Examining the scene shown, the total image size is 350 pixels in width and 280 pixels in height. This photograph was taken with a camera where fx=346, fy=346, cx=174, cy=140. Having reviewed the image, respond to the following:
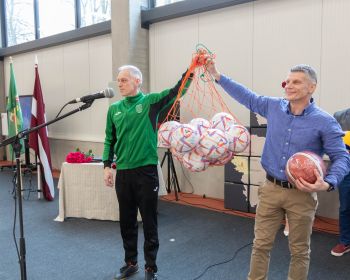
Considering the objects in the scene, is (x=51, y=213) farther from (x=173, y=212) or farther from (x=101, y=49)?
(x=101, y=49)

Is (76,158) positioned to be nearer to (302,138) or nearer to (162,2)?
(302,138)

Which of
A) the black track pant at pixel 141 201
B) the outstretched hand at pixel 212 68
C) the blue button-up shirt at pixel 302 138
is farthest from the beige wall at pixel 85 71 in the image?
the blue button-up shirt at pixel 302 138

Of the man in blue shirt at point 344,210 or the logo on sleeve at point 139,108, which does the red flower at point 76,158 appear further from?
the man in blue shirt at point 344,210

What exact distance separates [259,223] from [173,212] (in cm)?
232

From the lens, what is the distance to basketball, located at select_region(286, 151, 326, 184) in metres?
1.54

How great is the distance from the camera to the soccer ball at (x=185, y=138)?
1.95 m

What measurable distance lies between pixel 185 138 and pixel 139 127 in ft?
1.23

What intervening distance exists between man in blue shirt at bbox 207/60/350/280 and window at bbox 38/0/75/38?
5802mm

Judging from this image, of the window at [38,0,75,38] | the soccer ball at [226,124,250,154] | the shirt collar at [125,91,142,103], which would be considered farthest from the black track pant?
the window at [38,0,75,38]

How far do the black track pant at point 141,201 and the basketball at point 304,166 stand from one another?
35.9 inches

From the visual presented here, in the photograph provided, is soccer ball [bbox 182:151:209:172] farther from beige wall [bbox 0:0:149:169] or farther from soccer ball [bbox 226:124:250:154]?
beige wall [bbox 0:0:149:169]

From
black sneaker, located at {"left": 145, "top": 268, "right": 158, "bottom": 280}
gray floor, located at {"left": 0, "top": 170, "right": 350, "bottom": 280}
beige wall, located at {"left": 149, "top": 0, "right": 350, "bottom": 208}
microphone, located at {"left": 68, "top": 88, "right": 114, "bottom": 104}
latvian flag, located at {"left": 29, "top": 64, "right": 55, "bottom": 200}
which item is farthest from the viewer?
latvian flag, located at {"left": 29, "top": 64, "right": 55, "bottom": 200}

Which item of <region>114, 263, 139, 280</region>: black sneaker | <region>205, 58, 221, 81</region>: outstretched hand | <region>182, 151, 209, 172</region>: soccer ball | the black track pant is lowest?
<region>114, 263, 139, 280</region>: black sneaker

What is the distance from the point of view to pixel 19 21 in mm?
7777
